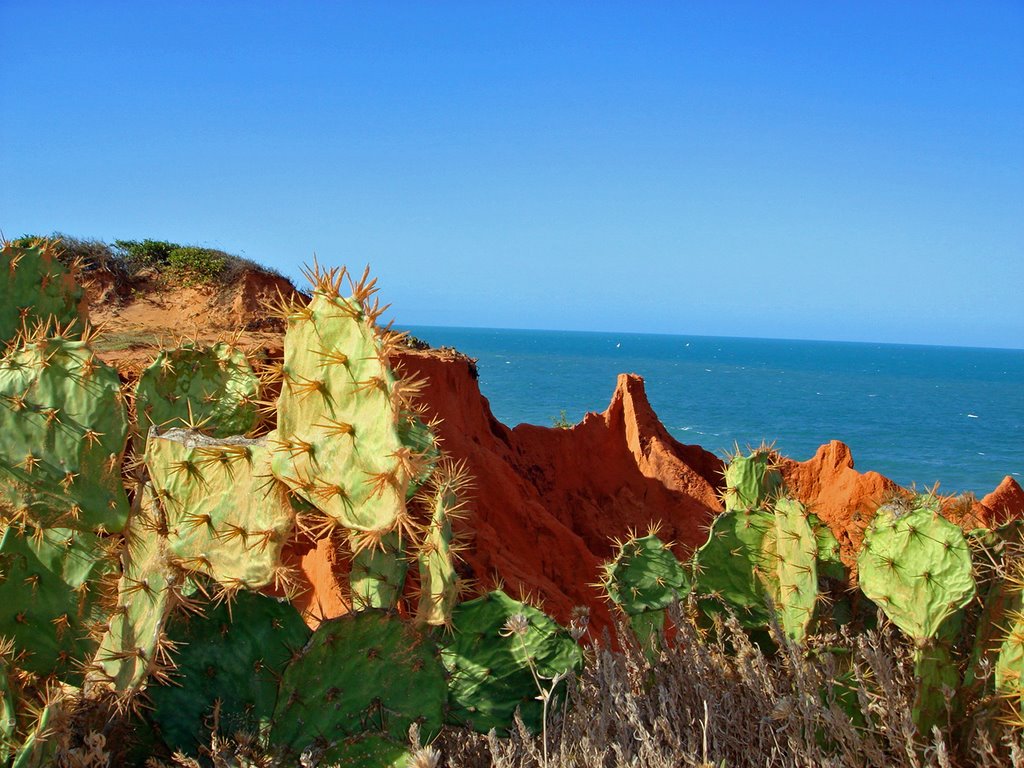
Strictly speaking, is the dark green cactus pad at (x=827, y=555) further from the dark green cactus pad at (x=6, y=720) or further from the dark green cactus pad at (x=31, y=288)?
the dark green cactus pad at (x=31, y=288)

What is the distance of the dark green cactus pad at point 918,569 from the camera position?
3748 millimetres

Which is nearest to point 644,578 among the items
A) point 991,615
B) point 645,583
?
point 645,583

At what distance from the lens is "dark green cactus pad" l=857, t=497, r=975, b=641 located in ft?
12.3

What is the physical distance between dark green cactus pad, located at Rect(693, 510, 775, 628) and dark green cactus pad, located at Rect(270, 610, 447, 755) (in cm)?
217

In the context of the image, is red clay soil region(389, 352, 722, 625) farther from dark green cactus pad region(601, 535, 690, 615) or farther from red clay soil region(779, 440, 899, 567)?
dark green cactus pad region(601, 535, 690, 615)

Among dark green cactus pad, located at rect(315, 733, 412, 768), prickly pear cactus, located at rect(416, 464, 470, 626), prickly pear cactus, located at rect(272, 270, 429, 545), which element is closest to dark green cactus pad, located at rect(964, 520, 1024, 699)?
prickly pear cactus, located at rect(416, 464, 470, 626)

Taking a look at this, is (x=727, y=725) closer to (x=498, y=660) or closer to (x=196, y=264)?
(x=498, y=660)

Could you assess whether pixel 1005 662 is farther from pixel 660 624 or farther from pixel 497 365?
pixel 497 365

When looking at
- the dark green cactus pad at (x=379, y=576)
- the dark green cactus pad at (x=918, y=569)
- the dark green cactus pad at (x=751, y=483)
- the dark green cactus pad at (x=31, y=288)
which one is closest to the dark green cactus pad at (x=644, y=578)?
the dark green cactus pad at (x=751, y=483)

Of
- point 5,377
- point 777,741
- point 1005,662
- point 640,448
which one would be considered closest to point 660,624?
point 777,741

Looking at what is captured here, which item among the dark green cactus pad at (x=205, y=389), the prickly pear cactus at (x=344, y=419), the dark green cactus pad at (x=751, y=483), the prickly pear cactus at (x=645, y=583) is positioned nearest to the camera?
the prickly pear cactus at (x=344, y=419)

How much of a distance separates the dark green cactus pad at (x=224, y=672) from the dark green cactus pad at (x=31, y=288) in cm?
187

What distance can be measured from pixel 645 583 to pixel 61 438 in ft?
9.78

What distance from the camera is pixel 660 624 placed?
476cm
